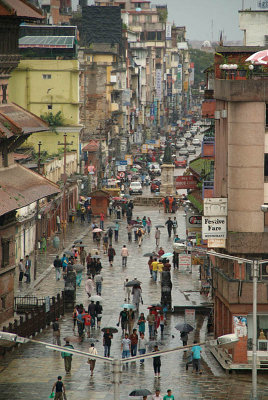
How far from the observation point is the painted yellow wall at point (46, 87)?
133 meters

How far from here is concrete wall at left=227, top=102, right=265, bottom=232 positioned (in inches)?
2000

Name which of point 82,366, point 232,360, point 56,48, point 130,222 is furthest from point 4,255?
point 56,48

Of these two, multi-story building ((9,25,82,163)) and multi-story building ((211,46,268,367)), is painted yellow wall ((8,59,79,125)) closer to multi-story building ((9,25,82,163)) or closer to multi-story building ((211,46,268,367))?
multi-story building ((9,25,82,163))

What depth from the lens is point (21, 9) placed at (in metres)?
62.6

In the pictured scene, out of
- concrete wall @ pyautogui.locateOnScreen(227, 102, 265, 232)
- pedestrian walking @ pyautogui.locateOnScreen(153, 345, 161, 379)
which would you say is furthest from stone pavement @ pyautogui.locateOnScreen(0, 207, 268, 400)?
concrete wall @ pyautogui.locateOnScreen(227, 102, 265, 232)

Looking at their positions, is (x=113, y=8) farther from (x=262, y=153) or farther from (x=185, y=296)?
(x=262, y=153)

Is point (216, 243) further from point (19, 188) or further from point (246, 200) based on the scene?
point (19, 188)

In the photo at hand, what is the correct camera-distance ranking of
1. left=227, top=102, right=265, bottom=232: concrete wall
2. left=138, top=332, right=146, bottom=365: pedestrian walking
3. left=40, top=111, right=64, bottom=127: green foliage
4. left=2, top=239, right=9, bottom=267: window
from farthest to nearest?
1. left=40, top=111, right=64, bottom=127: green foliage
2. left=2, top=239, right=9, bottom=267: window
3. left=138, top=332, right=146, bottom=365: pedestrian walking
4. left=227, top=102, right=265, bottom=232: concrete wall

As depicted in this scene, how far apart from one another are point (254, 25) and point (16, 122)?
1911 cm

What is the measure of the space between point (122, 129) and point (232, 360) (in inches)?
5424

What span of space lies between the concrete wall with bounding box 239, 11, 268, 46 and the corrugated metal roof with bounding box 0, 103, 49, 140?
15.2 metres

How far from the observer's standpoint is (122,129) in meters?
187

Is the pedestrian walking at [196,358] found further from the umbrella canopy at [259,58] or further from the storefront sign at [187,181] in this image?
the storefront sign at [187,181]

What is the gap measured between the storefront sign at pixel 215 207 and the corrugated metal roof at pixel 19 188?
870 cm
